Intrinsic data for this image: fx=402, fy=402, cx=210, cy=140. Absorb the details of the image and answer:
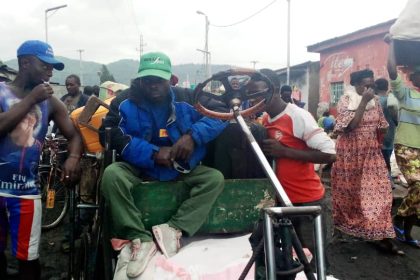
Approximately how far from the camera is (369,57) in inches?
645

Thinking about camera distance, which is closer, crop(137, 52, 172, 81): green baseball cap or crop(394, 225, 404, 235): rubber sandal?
crop(137, 52, 172, 81): green baseball cap

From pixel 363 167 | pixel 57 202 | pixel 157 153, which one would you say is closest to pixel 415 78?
pixel 363 167

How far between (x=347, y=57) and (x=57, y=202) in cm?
1517

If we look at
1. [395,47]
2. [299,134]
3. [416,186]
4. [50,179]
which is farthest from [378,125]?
[50,179]

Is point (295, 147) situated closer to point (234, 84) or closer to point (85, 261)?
point (234, 84)

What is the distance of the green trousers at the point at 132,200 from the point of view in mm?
2586

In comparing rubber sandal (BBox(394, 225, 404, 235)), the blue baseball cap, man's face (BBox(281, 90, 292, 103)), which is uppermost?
the blue baseball cap

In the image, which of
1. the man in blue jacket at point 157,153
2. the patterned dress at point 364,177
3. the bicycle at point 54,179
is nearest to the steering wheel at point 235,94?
the man in blue jacket at point 157,153

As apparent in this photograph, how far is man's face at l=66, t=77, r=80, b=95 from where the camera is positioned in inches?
277

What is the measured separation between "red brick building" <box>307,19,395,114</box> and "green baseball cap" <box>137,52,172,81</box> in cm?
1391

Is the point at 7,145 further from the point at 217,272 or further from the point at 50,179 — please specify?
the point at 50,179

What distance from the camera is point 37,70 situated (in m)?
2.86

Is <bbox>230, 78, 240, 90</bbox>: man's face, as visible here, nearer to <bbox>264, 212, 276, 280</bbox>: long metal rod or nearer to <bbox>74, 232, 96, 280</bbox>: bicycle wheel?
<bbox>264, 212, 276, 280</bbox>: long metal rod

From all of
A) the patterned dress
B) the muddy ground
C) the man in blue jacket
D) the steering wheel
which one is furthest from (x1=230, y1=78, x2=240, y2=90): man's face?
the patterned dress
